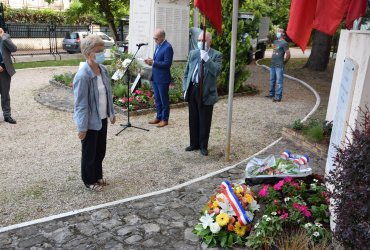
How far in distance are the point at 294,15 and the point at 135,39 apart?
7.14 meters

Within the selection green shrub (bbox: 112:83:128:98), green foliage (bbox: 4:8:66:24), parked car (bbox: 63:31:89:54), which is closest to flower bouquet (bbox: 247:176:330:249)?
green shrub (bbox: 112:83:128:98)

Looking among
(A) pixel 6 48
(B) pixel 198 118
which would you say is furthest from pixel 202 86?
(A) pixel 6 48

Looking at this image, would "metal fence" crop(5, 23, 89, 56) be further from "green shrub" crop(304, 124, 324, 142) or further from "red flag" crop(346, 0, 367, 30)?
"red flag" crop(346, 0, 367, 30)

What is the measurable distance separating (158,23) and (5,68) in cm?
422

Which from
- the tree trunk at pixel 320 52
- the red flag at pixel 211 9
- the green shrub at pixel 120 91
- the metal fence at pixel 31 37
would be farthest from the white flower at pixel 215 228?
the metal fence at pixel 31 37

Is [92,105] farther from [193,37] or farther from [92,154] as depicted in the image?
[193,37]

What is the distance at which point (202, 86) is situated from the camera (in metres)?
6.09

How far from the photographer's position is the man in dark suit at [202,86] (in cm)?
599

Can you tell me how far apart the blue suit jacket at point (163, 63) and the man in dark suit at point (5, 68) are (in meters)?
2.94

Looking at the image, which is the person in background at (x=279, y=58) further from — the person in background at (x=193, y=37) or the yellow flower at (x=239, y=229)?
the yellow flower at (x=239, y=229)

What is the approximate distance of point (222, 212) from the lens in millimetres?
3938

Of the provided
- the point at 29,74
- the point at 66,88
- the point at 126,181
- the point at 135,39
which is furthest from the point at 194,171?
the point at 29,74

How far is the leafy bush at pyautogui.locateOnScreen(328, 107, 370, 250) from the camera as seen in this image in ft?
8.79

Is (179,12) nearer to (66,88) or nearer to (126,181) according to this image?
(66,88)
